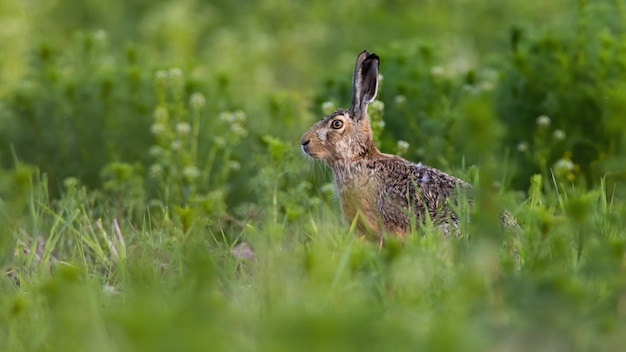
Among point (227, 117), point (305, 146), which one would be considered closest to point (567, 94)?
point (227, 117)

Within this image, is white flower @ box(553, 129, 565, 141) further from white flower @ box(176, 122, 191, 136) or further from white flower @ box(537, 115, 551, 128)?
white flower @ box(176, 122, 191, 136)

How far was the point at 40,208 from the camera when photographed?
6.99 metres

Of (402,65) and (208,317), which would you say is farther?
(402,65)

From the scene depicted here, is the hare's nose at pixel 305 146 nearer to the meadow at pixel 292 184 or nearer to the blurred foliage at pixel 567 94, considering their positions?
the meadow at pixel 292 184

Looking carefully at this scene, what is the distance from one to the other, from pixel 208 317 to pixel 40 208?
355 cm

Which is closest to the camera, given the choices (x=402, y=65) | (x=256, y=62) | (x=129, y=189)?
(x=129, y=189)

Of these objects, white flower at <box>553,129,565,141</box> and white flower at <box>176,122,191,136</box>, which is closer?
white flower at <box>553,129,565,141</box>

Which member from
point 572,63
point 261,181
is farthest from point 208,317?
point 572,63

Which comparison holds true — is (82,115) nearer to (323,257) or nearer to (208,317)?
(323,257)

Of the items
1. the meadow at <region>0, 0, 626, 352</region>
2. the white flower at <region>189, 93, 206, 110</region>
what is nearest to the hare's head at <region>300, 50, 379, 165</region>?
the meadow at <region>0, 0, 626, 352</region>

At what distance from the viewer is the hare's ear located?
679cm

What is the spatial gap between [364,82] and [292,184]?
0.89 meters

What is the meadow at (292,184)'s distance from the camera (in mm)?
4043

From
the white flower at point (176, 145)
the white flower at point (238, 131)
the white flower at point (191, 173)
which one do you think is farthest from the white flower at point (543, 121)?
the white flower at point (176, 145)
